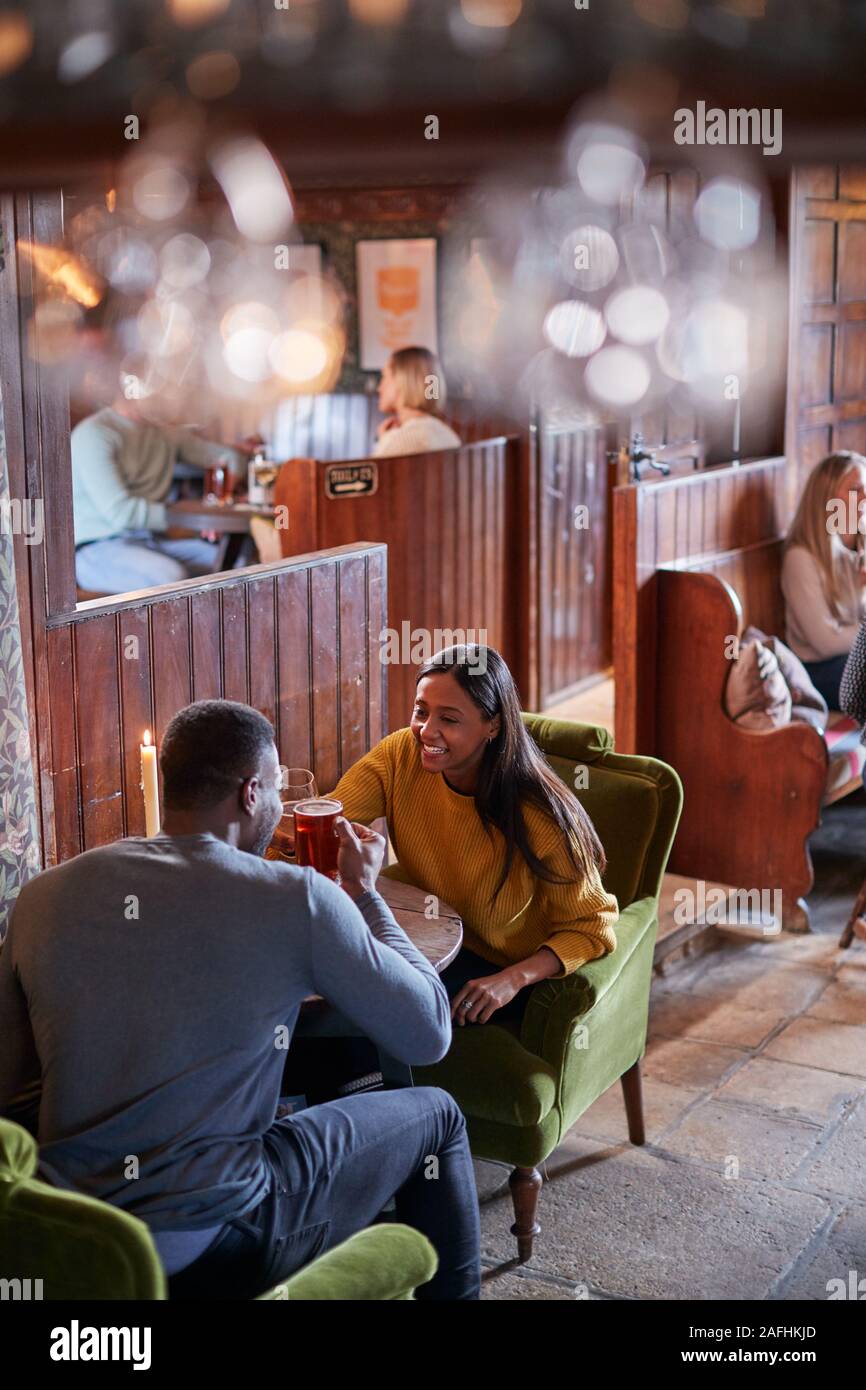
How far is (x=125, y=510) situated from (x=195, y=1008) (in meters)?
4.89

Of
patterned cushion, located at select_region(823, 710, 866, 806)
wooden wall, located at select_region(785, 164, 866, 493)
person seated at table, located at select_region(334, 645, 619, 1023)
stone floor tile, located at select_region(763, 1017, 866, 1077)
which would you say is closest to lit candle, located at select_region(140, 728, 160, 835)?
person seated at table, located at select_region(334, 645, 619, 1023)

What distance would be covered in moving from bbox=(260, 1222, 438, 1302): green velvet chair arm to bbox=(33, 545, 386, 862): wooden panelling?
1419mm

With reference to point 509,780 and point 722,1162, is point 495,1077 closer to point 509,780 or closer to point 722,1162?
point 509,780

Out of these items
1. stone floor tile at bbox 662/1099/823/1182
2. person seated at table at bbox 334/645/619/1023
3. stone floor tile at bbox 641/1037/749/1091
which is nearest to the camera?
person seated at table at bbox 334/645/619/1023

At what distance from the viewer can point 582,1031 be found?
9.36 ft

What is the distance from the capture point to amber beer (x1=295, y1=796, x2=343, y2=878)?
2523mm

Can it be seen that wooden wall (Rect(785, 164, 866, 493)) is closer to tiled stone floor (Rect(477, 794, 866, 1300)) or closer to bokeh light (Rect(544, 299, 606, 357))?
bokeh light (Rect(544, 299, 606, 357))

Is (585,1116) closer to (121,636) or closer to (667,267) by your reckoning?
(121,636)

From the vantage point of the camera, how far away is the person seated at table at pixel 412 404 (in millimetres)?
5941

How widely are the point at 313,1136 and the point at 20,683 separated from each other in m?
1.10

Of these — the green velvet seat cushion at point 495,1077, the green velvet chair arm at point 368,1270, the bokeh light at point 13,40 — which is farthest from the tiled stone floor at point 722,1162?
the bokeh light at point 13,40

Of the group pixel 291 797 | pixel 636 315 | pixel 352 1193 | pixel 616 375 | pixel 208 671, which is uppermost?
pixel 636 315

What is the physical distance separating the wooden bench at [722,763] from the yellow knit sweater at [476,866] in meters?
2.07

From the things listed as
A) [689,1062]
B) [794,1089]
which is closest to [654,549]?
[689,1062]
